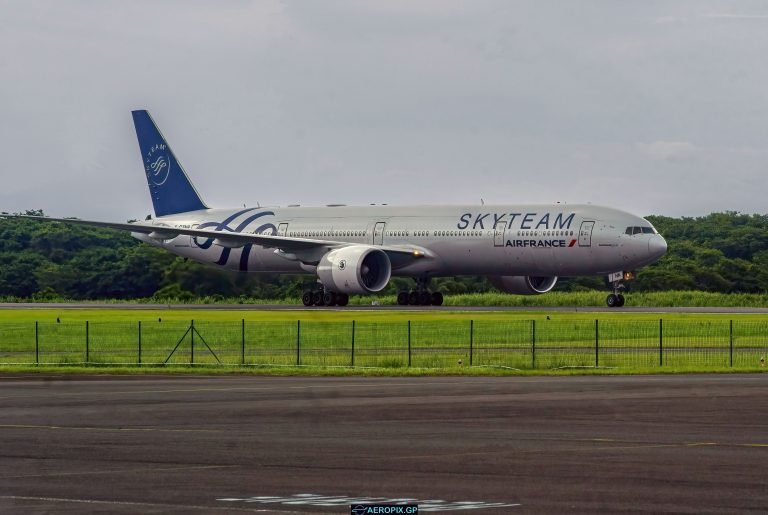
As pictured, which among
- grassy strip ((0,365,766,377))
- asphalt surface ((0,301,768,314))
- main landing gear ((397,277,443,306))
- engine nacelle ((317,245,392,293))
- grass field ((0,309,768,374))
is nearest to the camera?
grassy strip ((0,365,766,377))

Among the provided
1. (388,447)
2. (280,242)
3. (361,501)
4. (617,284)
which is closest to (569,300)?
(617,284)

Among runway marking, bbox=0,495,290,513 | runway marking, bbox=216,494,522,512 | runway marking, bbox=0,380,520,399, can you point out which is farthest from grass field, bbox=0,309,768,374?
runway marking, bbox=0,495,290,513

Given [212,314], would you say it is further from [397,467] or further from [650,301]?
[397,467]

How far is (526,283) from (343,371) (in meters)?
35.5

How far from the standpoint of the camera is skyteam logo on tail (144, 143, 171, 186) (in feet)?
271

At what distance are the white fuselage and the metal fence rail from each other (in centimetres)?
901

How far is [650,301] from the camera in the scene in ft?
241

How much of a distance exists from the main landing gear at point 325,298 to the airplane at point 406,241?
5 cm

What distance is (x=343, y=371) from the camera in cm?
3688

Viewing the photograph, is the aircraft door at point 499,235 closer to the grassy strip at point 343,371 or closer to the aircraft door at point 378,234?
the aircraft door at point 378,234

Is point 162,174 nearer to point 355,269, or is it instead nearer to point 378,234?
point 378,234

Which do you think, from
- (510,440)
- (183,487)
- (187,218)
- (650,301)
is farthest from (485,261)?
(183,487)

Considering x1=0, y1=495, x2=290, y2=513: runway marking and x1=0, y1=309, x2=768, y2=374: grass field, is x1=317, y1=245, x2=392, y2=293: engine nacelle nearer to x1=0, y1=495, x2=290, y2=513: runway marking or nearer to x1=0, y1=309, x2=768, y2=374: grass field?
x1=0, y1=309, x2=768, y2=374: grass field

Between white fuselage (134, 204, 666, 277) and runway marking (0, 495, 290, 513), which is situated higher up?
white fuselage (134, 204, 666, 277)
